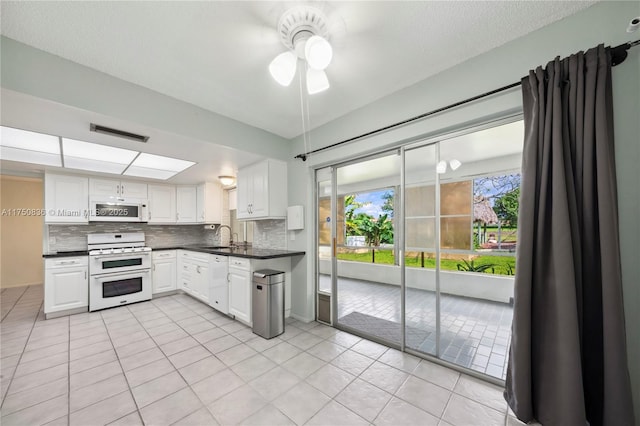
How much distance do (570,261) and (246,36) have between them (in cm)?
244

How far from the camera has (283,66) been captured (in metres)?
1.42

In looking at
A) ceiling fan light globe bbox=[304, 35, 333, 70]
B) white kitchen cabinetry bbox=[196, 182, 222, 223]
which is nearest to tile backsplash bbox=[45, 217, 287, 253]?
white kitchen cabinetry bbox=[196, 182, 222, 223]

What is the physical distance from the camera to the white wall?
133 centimetres

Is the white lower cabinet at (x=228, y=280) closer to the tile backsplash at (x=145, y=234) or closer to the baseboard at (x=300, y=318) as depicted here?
the baseboard at (x=300, y=318)

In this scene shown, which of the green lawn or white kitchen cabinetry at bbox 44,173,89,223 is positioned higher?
white kitchen cabinetry at bbox 44,173,89,223

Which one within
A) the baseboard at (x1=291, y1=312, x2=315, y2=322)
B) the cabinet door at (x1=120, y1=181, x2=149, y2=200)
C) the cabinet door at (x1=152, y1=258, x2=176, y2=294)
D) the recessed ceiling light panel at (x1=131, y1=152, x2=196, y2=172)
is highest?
the recessed ceiling light panel at (x1=131, y1=152, x2=196, y2=172)

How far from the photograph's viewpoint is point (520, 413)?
144 cm

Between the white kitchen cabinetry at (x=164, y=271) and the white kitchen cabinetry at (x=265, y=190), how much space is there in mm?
2006

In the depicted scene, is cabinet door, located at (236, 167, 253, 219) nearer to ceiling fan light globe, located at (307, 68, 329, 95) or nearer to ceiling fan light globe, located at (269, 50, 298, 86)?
ceiling fan light globe, located at (307, 68, 329, 95)

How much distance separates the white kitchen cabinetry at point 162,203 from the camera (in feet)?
15.3

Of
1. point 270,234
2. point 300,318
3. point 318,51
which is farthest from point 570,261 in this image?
point 270,234

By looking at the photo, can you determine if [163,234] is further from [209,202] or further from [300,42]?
[300,42]

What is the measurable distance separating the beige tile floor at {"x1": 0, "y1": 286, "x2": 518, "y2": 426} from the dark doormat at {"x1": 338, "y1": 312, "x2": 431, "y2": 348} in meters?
0.17

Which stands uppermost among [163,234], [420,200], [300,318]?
[420,200]
